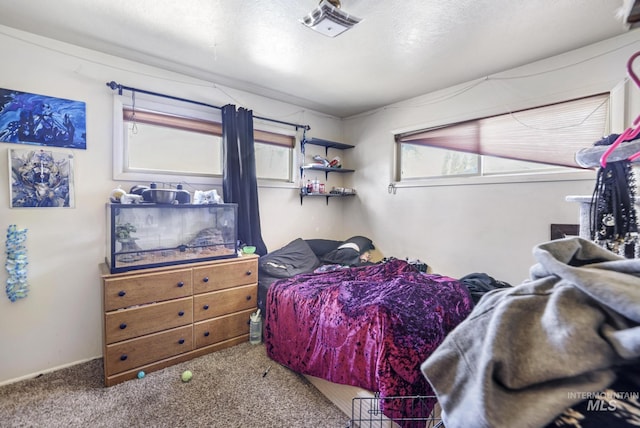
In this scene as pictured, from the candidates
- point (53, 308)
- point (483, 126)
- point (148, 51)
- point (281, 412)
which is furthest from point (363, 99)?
point (53, 308)

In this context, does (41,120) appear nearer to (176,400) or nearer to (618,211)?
(176,400)

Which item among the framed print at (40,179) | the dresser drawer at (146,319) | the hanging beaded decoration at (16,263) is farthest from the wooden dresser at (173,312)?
the framed print at (40,179)

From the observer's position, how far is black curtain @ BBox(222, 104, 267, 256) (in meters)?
2.73

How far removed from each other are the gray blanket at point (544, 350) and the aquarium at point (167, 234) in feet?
7.43

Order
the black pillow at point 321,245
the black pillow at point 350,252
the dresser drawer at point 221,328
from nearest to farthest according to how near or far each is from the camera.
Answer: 1. the dresser drawer at point 221,328
2. the black pillow at point 350,252
3. the black pillow at point 321,245

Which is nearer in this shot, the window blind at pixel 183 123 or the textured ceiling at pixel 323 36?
the textured ceiling at pixel 323 36

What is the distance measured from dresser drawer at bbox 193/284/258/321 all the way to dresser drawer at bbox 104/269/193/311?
139 mm

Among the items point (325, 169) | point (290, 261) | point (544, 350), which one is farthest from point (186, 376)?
point (325, 169)

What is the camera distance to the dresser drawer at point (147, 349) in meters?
1.93

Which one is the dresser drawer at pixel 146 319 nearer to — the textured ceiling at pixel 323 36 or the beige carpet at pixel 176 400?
the beige carpet at pixel 176 400

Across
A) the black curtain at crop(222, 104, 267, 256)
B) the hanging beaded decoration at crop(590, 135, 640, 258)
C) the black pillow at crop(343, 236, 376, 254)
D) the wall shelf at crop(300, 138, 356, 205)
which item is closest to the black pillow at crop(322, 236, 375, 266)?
the black pillow at crop(343, 236, 376, 254)

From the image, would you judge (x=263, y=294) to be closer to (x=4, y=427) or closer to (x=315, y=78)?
(x=4, y=427)

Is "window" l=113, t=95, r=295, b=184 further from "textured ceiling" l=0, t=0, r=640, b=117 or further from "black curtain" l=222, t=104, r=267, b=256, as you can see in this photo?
"textured ceiling" l=0, t=0, r=640, b=117

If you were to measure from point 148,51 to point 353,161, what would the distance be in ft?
8.41
